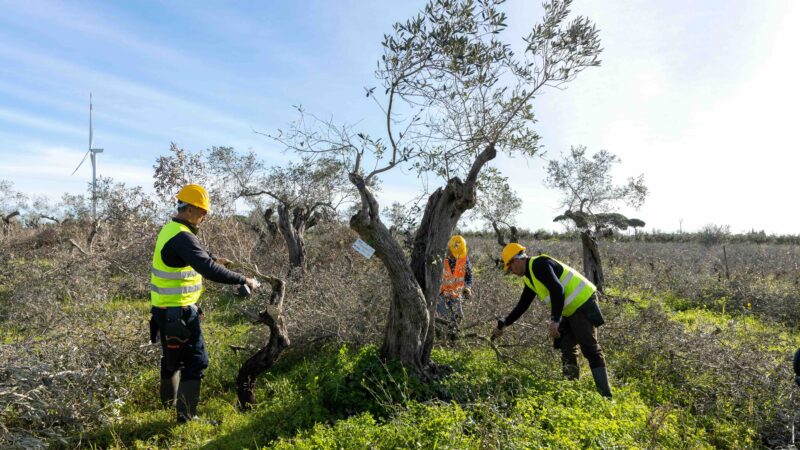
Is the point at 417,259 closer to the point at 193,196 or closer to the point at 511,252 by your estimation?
the point at 511,252

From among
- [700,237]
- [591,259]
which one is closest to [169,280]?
[591,259]

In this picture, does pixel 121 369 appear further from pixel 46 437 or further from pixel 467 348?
pixel 467 348

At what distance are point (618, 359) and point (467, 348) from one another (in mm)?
1987

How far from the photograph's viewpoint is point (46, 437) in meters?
4.27

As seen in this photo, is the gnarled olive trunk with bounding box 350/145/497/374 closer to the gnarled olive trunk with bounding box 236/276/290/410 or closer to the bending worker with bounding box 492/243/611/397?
the bending worker with bounding box 492/243/611/397

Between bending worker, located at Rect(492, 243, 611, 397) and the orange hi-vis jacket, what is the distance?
1567mm

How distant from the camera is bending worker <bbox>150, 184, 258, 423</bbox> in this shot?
4.39m

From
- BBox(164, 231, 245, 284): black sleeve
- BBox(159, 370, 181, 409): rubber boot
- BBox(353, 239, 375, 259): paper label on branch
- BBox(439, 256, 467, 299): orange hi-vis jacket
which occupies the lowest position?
BBox(159, 370, 181, 409): rubber boot

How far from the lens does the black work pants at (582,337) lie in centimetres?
510

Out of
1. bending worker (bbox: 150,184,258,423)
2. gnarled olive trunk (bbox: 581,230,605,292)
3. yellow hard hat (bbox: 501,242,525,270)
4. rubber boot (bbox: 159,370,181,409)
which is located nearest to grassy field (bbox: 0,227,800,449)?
rubber boot (bbox: 159,370,181,409)

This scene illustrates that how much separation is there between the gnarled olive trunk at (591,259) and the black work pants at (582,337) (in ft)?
18.8

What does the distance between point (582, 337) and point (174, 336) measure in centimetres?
422

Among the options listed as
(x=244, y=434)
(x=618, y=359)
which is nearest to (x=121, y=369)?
(x=244, y=434)

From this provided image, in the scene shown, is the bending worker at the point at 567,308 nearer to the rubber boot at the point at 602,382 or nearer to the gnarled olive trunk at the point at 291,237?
the rubber boot at the point at 602,382
